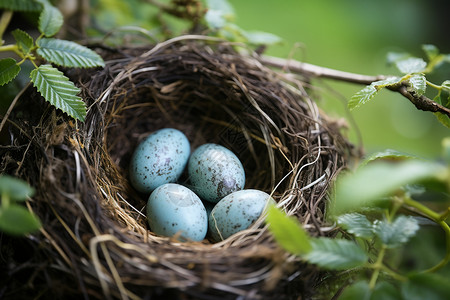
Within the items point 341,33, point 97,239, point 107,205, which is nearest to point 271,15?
point 341,33

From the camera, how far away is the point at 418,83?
0.98 m

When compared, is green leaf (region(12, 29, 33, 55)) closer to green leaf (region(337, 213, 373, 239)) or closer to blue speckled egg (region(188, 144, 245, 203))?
blue speckled egg (region(188, 144, 245, 203))

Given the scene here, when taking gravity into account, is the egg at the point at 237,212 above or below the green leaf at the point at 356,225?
below

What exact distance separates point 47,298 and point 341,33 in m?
2.34

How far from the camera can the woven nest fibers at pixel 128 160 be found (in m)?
0.80

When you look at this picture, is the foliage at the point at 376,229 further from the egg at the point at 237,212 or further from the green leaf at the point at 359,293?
the egg at the point at 237,212

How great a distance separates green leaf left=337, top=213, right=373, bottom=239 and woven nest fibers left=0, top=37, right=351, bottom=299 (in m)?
0.06

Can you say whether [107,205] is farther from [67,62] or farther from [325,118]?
[325,118]

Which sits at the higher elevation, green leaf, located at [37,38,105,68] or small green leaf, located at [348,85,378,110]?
small green leaf, located at [348,85,378,110]

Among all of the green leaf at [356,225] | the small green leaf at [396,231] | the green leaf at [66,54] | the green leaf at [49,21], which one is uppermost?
the green leaf at [49,21]

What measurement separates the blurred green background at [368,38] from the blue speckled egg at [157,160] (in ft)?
4.11

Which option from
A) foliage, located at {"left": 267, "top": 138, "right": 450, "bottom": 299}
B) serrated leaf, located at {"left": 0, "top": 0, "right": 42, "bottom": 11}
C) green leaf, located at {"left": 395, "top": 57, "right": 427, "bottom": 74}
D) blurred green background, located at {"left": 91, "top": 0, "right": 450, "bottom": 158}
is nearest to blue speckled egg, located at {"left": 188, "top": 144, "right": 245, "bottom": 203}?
foliage, located at {"left": 267, "top": 138, "right": 450, "bottom": 299}

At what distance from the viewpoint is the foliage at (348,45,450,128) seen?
3.19 feet

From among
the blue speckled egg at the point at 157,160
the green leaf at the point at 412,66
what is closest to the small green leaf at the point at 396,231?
the green leaf at the point at 412,66
